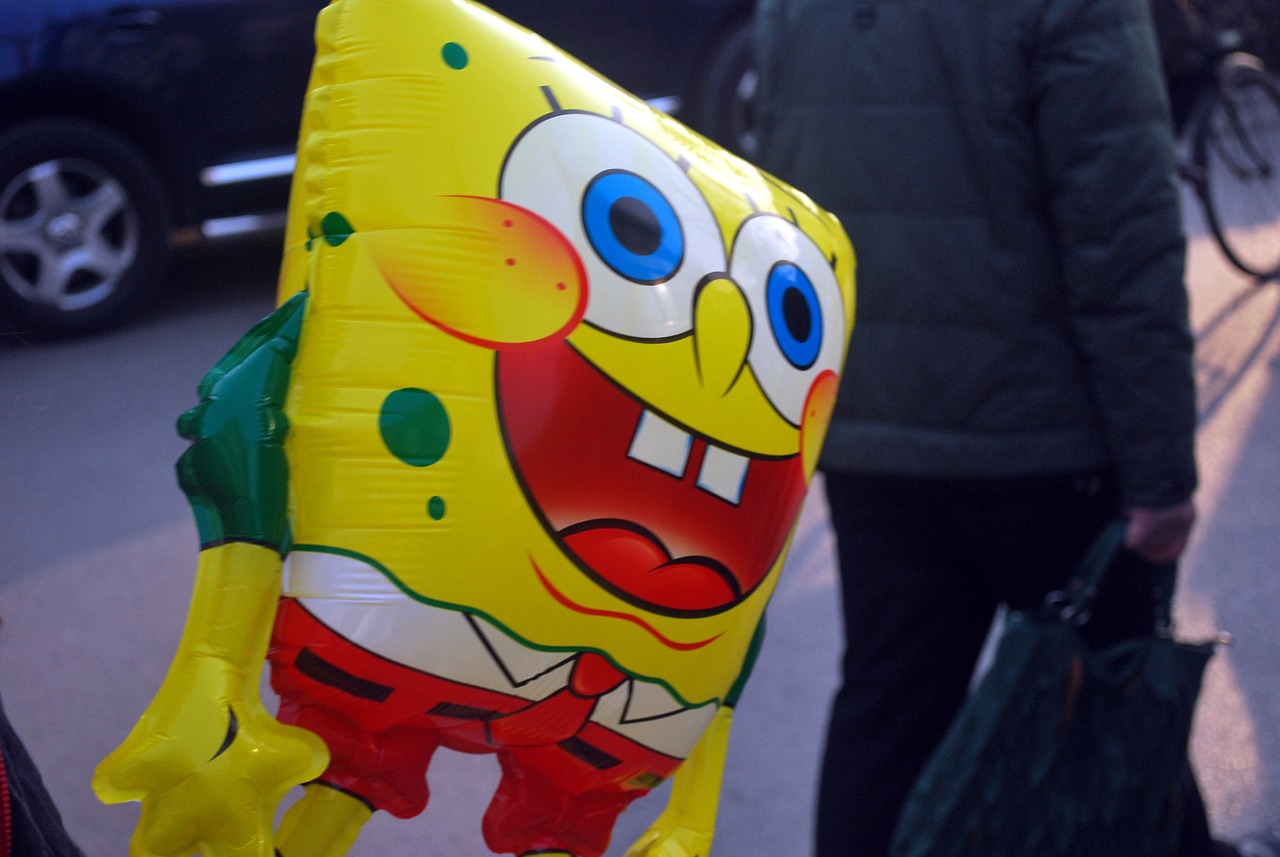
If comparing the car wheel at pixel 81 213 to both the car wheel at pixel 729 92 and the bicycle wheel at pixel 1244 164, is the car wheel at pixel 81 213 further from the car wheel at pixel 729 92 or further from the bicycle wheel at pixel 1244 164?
the bicycle wheel at pixel 1244 164

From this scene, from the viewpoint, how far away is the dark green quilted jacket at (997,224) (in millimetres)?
1616

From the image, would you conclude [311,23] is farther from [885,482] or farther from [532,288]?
[532,288]

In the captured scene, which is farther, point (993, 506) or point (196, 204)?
point (196, 204)

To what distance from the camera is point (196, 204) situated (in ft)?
9.59

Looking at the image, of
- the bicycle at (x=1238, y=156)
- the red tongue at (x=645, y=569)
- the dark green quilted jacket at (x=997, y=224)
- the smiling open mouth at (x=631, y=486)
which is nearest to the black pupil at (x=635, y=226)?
the smiling open mouth at (x=631, y=486)

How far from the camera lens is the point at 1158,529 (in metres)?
1.76

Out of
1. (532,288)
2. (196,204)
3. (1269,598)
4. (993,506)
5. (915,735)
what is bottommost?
(1269,598)

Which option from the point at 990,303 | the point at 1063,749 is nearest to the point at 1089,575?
the point at 1063,749

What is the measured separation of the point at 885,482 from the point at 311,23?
5.33ft

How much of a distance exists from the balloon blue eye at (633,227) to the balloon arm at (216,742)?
1.02ft

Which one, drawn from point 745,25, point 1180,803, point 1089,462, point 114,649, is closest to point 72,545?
point 114,649

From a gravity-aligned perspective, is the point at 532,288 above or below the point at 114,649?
above

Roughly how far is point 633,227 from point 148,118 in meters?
2.33

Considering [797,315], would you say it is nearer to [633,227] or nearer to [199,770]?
[633,227]
